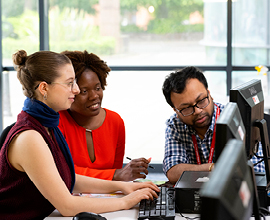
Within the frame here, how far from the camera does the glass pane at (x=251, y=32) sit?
3.82 metres

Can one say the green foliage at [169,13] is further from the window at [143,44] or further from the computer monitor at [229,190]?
the computer monitor at [229,190]

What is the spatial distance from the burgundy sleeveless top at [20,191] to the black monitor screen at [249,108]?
2.49 feet

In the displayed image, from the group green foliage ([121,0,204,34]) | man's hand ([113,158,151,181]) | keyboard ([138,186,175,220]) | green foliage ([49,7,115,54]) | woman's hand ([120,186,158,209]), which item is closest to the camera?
keyboard ([138,186,175,220])

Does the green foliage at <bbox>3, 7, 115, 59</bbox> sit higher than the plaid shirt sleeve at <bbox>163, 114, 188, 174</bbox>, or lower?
higher

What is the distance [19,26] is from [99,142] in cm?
245

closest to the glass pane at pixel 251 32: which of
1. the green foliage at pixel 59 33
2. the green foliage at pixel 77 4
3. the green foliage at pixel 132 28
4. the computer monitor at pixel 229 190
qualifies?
the green foliage at pixel 132 28

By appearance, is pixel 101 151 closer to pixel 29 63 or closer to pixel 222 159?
pixel 29 63

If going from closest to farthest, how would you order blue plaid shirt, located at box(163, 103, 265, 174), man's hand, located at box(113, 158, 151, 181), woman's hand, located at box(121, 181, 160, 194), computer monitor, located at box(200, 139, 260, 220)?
computer monitor, located at box(200, 139, 260, 220)
woman's hand, located at box(121, 181, 160, 194)
man's hand, located at box(113, 158, 151, 181)
blue plaid shirt, located at box(163, 103, 265, 174)

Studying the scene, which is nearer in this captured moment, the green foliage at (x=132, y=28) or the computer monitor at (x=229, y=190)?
the computer monitor at (x=229, y=190)

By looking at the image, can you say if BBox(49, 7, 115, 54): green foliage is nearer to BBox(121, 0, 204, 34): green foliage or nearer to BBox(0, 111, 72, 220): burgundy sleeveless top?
BBox(121, 0, 204, 34): green foliage

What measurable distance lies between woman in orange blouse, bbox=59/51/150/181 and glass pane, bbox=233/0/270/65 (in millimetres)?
2198

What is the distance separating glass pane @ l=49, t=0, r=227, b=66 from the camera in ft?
13.0

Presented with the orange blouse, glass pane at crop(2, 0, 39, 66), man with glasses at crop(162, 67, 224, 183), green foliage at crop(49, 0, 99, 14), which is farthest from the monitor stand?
glass pane at crop(2, 0, 39, 66)

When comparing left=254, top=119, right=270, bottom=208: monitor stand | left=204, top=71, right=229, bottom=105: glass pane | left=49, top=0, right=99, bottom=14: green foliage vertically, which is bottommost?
left=254, top=119, right=270, bottom=208: monitor stand
